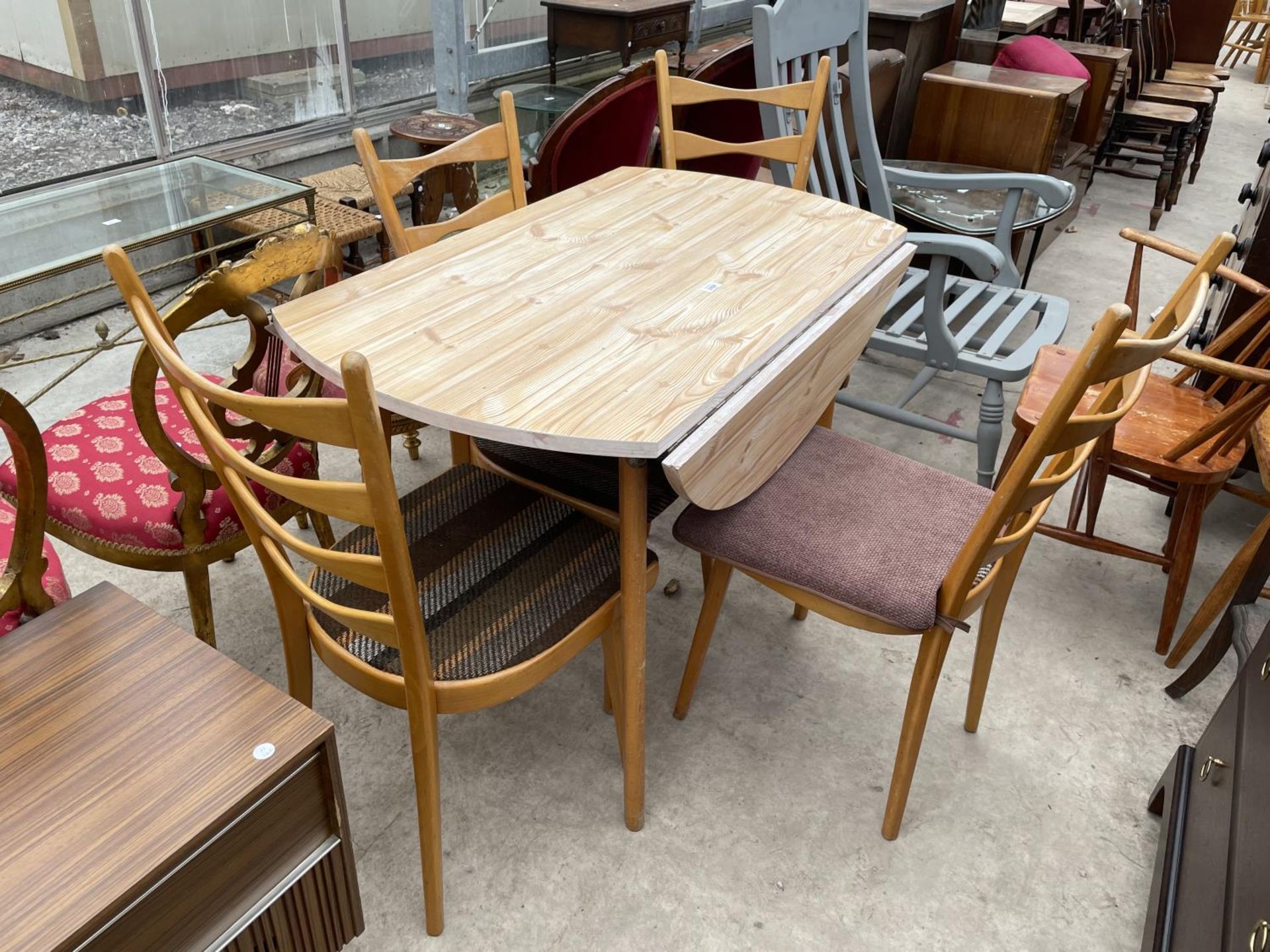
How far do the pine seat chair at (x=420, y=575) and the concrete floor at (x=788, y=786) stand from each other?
0.17 meters

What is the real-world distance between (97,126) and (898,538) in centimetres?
305

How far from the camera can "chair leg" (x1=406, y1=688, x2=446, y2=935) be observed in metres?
1.20

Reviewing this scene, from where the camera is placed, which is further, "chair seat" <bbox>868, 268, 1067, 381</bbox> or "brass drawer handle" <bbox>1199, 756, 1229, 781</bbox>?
"chair seat" <bbox>868, 268, 1067, 381</bbox>

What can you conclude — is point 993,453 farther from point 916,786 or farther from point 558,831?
point 558,831

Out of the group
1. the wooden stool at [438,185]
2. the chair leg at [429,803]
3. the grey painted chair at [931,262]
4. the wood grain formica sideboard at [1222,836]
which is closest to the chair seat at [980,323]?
the grey painted chair at [931,262]

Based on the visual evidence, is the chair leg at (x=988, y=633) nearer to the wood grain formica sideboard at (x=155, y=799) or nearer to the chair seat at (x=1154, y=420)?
the chair seat at (x=1154, y=420)

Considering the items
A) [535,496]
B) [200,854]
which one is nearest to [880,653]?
[535,496]

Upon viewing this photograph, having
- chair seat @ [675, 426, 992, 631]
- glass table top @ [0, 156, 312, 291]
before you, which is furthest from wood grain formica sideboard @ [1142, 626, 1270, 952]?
glass table top @ [0, 156, 312, 291]

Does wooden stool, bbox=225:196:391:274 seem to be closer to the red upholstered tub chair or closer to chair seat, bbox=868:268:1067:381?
the red upholstered tub chair

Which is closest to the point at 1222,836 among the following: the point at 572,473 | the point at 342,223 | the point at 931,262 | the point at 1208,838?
the point at 1208,838

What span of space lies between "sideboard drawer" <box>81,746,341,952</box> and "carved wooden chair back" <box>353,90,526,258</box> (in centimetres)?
106

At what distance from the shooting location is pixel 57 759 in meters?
0.97

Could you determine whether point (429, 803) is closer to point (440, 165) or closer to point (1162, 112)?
point (440, 165)

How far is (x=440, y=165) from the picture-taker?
186 centimetres
